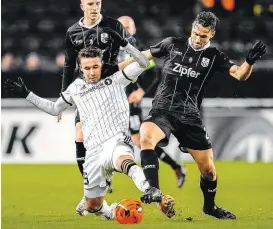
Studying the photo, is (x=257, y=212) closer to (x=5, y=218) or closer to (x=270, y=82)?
(x=5, y=218)

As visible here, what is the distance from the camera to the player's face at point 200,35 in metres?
8.13

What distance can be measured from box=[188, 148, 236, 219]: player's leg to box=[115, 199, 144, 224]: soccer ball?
2.96 ft

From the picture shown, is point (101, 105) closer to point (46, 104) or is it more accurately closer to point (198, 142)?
point (46, 104)

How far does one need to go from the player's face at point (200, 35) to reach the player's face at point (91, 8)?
90 centimetres

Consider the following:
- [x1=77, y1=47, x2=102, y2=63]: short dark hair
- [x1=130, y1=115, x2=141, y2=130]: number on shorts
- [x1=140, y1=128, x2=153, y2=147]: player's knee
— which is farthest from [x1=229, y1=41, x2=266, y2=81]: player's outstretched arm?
[x1=130, y1=115, x2=141, y2=130]: number on shorts

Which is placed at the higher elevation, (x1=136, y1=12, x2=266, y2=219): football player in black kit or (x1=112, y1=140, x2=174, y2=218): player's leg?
(x1=136, y1=12, x2=266, y2=219): football player in black kit

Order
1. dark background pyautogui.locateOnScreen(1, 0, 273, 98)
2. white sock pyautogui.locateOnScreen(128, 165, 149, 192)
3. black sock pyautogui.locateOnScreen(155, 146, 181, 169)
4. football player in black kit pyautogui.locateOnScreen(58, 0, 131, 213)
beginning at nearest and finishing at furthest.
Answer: white sock pyautogui.locateOnScreen(128, 165, 149, 192) < football player in black kit pyautogui.locateOnScreen(58, 0, 131, 213) < black sock pyautogui.locateOnScreen(155, 146, 181, 169) < dark background pyautogui.locateOnScreen(1, 0, 273, 98)

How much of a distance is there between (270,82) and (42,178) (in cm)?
407

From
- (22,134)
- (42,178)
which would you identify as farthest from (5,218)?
(22,134)

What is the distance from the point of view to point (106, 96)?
25.9 feet

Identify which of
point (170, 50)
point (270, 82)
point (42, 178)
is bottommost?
point (42, 178)

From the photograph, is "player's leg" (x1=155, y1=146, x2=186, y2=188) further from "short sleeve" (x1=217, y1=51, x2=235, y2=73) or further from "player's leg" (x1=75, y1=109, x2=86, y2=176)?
"short sleeve" (x1=217, y1=51, x2=235, y2=73)

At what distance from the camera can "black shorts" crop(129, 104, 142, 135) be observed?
12.1 m

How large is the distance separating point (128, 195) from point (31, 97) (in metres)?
3.32
